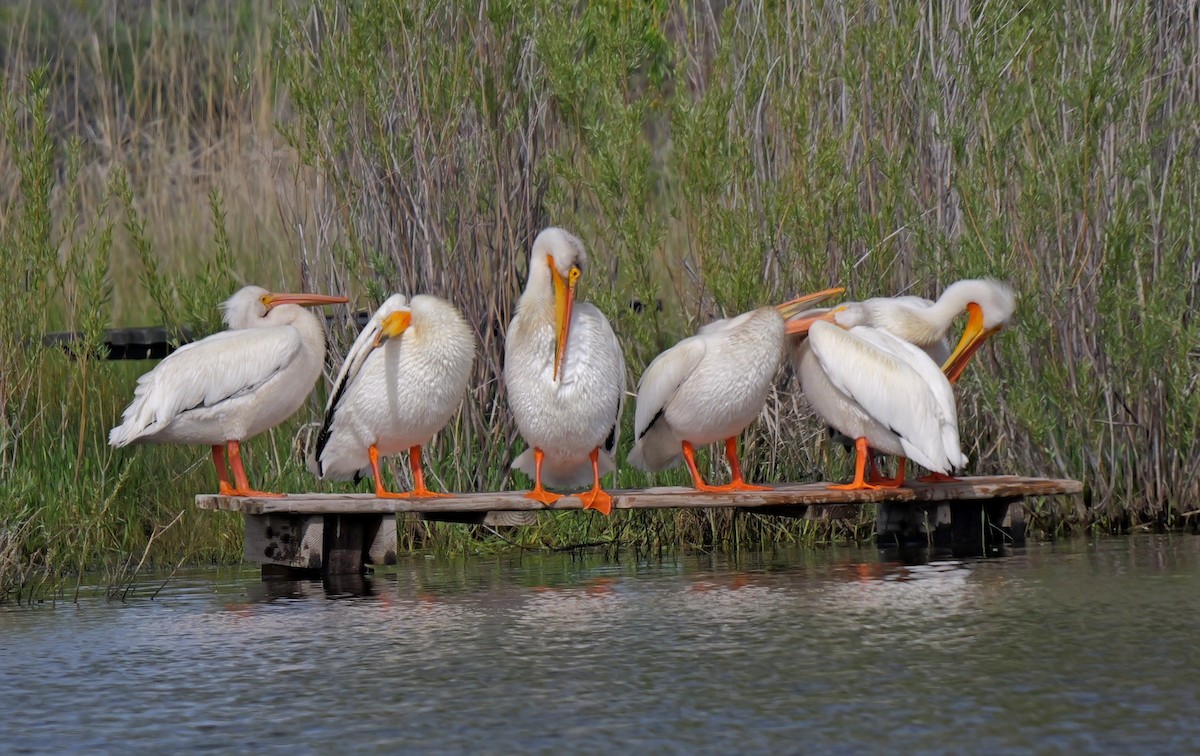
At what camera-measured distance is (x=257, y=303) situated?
7680mm

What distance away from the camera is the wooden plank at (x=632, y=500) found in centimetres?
700

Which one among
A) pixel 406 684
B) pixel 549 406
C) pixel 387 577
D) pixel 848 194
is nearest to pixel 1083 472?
pixel 848 194

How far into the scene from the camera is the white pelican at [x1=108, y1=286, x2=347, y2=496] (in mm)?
7094

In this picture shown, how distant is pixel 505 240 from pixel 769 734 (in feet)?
14.6

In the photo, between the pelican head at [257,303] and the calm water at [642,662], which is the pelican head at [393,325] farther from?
the calm water at [642,662]

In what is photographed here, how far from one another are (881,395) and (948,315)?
0.66 m

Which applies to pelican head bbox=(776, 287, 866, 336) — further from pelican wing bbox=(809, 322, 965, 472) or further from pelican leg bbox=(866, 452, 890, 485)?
pelican leg bbox=(866, 452, 890, 485)

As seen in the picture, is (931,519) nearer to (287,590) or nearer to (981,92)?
(981,92)

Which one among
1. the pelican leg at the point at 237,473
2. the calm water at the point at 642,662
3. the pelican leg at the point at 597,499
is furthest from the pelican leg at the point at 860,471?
Answer: the pelican leg at the point at 237,473

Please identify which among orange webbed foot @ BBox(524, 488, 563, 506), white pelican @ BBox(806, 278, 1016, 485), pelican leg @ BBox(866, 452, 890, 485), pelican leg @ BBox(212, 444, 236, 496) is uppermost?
white pelican @ BBox(806, 278, 1016, 485)

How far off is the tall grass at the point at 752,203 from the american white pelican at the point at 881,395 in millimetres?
580

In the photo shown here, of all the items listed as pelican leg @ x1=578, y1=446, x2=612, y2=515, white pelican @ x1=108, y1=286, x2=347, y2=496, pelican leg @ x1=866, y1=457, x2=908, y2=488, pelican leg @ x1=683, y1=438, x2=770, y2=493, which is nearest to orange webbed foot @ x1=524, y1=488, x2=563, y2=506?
pelican leg @ x1=578, y1=446, x2=612, y2=515

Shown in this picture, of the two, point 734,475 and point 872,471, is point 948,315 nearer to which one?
point 872,471

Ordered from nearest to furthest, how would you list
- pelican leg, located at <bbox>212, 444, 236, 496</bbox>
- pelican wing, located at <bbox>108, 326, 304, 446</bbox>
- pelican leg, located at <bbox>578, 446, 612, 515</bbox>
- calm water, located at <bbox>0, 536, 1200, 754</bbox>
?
calm water, located at <bbox>0, 536, 1200, 754</bbox>
pelican leg, located at <bbox>578, 446, 612, 515</bbox>
pelican wing, located at <bbox>108, 326, 304, 446</bbox>
pelican leg, located at <bbox>212, 444, 236, 496</bbox>
